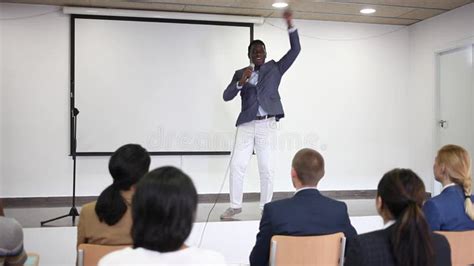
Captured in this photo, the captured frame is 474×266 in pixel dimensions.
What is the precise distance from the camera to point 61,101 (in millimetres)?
5336

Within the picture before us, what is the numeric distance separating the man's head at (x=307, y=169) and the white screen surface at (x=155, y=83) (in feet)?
11.5

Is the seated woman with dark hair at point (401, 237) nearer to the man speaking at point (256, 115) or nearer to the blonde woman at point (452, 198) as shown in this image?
the blonde woman at point (452, 198)

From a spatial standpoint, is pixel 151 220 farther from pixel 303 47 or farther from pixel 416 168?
pixel 416 168

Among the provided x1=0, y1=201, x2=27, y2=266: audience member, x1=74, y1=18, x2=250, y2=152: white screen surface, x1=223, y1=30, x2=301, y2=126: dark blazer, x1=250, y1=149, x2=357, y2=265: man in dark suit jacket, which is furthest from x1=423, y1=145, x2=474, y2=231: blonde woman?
x1=74, y1=18, x2=250, y2=152: white screen surface

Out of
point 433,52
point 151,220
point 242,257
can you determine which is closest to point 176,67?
point 242,257

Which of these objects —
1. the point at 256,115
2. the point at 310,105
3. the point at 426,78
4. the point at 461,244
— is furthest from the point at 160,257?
the point at 426,78

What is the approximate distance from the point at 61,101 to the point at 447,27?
4615 mm

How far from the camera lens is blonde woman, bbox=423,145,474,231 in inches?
84.7

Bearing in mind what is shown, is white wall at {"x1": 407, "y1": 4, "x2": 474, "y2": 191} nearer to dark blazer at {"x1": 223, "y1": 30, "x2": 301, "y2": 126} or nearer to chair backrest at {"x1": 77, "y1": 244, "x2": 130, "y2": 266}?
dark blazer at {"x1": 223, "y1": 30, "x2": 301, "y2": 126}

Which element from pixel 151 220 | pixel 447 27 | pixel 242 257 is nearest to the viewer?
pixel 151 220

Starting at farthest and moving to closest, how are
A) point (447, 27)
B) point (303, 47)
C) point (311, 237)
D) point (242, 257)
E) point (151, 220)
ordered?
1. point (303, 47)
2. point (447, 27)
3. point (242, 257)
4. point (311, 237)
5. point (151, 220)

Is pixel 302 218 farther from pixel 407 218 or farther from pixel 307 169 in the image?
pixel 407 218

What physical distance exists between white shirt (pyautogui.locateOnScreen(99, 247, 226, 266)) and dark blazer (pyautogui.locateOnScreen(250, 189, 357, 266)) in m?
0.87

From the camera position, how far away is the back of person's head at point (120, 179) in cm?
189
